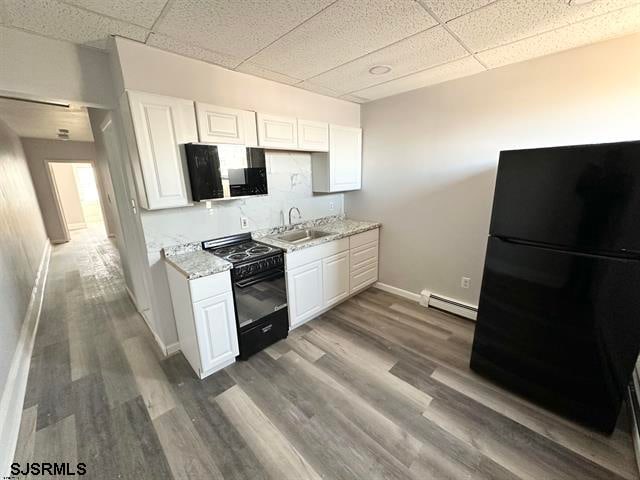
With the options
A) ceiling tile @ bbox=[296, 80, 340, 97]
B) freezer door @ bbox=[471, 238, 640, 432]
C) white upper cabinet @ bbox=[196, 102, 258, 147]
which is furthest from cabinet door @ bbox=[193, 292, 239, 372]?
ceiling tile @ bbox=[296, 80, 340, 97]

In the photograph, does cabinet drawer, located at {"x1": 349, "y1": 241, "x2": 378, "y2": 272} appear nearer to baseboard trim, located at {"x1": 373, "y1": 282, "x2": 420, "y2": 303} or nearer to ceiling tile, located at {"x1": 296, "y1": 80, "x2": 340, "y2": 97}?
baseboard trim, located at {"x1": 373, "y1": 282, "x2": 420, "y2": 303}

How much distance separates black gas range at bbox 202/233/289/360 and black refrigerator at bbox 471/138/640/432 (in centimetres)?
169

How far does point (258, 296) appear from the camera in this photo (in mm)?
2227

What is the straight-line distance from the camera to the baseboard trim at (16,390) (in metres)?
1.47

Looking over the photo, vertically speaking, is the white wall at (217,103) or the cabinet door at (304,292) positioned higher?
the white wall at (217,103)

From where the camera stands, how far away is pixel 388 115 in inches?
120

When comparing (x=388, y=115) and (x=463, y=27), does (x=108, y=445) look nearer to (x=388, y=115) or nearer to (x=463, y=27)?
(x=463, y=27)

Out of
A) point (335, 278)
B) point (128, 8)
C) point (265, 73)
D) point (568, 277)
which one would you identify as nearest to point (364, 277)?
point (335, 278)

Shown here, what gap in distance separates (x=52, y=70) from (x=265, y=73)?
1481 millimetres

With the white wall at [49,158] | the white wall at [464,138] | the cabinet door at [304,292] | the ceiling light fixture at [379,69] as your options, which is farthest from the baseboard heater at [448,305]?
the white wall at [49,158]

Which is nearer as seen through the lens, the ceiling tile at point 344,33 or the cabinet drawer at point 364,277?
the ceiling tile at point 344,33

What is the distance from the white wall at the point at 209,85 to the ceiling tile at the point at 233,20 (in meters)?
0.29

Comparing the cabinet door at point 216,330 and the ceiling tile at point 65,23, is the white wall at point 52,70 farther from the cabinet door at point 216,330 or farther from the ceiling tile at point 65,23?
the cabinet door at point 216,330

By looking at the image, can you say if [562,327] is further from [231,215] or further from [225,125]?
[225,125]
